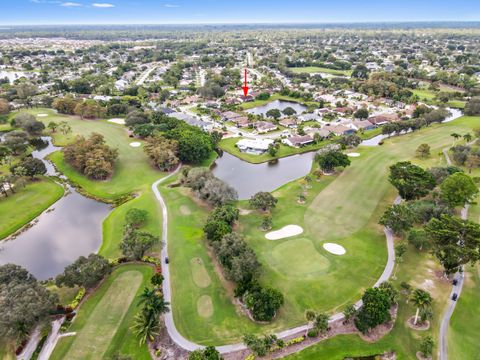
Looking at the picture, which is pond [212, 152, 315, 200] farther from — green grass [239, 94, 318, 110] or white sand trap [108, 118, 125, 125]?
green grass [239, 94, 318, 110]

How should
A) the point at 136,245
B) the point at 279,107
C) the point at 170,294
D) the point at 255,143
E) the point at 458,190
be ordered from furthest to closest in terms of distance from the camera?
the point at 279,107
the point at 255,143
the point at 458,190
the point at 136,245
the point at 170,294

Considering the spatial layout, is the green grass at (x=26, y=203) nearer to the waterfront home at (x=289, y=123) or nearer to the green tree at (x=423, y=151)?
the waterfront home at (x=289, y=123)

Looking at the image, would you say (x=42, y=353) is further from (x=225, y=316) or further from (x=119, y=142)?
(x=119, y=142)

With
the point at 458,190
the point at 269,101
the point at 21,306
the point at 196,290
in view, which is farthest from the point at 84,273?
A: the point at 269,101

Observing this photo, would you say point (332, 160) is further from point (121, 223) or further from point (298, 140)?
point (121, 223)

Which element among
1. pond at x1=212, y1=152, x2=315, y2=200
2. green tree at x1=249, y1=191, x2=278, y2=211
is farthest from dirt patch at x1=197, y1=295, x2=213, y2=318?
pond at x1=212, y1=152, x2=315, y2=200

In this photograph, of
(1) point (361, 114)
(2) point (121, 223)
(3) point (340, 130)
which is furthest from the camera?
(1) point (361, 114)
